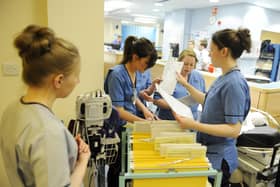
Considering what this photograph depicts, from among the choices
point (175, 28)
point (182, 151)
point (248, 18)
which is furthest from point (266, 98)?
point (175, 28)

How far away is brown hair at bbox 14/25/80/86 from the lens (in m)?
0.75

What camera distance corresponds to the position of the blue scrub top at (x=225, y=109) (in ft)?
4.09

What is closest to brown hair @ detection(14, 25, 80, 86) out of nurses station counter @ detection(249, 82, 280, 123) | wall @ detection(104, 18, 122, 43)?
nurses station counter @ detection(249, 82, 280, 123)

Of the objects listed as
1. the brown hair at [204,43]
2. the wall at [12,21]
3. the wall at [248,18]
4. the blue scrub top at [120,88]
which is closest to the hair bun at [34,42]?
the blue scrub top at [120,88]

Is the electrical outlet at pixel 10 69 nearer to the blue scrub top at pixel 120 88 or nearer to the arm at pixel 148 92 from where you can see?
the blue scrub top at pixel 120 88

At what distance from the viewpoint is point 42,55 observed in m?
→ 0.75

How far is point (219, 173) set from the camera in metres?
1.02

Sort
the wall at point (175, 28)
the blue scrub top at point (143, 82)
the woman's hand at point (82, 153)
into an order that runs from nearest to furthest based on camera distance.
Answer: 1. the woman's hand at point (82, 153)
2. the blue scrub top at point (143, 82)
3. the wall at point (175, 28)

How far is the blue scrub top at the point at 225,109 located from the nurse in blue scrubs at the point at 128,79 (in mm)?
452

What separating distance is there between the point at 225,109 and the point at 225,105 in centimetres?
2

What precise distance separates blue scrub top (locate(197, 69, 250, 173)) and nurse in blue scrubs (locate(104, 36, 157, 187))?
45 cm

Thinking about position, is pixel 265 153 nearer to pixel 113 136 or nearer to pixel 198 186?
pixel 198 186

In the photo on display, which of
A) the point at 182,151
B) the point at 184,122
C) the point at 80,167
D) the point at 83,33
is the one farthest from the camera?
the point at 83,33

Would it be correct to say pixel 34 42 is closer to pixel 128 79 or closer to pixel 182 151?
pixel 182 151
